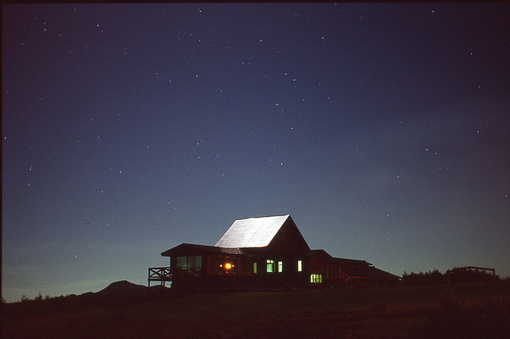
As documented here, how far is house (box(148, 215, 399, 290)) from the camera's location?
127 ft

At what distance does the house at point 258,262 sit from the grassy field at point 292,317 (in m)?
7.64

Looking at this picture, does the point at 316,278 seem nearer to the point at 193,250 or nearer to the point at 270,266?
the point at 270,266

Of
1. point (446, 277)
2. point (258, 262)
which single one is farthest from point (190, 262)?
point (446, 277)

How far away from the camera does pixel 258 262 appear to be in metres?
44.4

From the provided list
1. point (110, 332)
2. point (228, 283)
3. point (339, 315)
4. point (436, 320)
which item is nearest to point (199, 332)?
point (110, 332)

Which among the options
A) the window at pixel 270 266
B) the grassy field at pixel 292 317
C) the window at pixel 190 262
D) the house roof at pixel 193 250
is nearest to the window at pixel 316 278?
the window at pixel 270 266

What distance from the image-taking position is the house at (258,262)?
3869 centimetres

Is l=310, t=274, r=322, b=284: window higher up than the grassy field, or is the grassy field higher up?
the grassy field

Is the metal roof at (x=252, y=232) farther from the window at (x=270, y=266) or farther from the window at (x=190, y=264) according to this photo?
the window at (x=190, y=264)

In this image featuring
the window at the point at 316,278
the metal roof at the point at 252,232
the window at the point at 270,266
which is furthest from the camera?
the window at the point at 316,278

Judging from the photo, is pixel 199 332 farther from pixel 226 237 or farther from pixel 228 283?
pixel 226 237

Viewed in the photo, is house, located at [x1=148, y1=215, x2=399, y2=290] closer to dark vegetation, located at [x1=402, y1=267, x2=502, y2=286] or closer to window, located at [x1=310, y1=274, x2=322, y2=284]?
window, located at [x1=310, y1=274, x2=322, y2=284]

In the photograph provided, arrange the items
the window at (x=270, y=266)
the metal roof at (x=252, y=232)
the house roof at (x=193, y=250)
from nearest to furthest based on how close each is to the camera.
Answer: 1. the house roof at (x=193, y=250)
2. the metal roof at (x=252, y=232)
3. the window at (x=270, y=266)

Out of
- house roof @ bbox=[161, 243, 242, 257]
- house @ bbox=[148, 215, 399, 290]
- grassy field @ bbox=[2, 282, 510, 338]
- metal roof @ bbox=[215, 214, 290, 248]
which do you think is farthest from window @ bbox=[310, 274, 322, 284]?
grassy field @ bbox=[2, 282, 510, 338]
